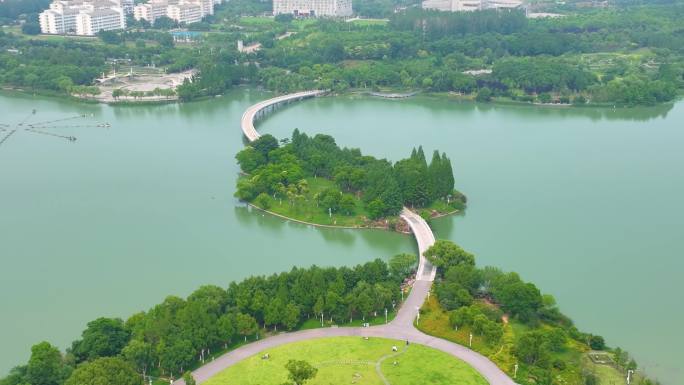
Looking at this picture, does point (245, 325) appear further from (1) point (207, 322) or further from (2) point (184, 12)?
(2) point (184, 12)

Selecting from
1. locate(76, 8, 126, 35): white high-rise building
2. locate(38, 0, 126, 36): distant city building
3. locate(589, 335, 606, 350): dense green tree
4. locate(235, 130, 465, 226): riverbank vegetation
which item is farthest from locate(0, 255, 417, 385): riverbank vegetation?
locate(38, 0, 126, 36): distant city building

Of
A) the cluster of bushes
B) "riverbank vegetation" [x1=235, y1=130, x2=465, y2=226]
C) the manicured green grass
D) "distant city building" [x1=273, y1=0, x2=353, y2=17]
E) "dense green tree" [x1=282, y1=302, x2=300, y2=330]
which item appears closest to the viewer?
the cluster of bushes

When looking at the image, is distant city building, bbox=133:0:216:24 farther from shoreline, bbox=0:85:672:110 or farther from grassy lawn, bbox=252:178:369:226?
grassy lawn, bbox=252:178:369:226

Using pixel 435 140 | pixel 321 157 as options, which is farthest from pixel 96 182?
pixel 435 140

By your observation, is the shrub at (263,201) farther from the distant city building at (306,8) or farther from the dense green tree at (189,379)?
the distant city building at (306,8)

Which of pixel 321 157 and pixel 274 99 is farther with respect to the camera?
pixel 274 99

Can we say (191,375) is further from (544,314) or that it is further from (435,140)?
(435,140)
